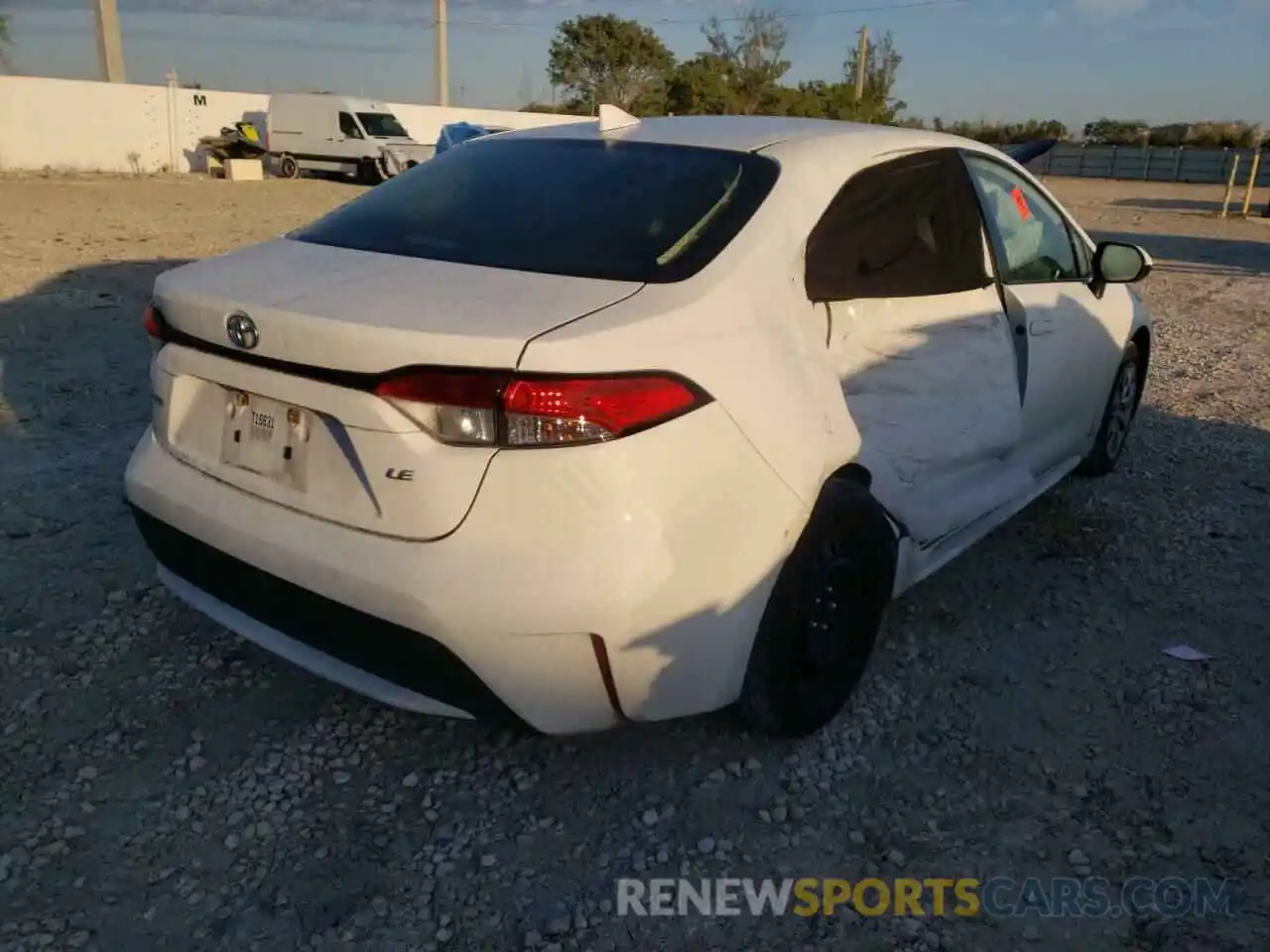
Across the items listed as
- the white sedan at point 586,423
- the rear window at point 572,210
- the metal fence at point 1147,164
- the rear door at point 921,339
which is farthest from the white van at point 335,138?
the metal fence at point 1147,164

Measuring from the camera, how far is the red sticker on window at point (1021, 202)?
12.4ft

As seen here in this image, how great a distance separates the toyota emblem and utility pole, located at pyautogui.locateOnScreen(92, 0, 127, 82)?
42.9 m

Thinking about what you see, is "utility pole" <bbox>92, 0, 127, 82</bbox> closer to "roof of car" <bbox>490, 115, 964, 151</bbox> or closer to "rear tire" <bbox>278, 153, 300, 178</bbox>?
"rear tire" <bbox>278, 153, 300, 178</bbox>

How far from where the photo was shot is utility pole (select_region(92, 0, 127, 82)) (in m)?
37.8

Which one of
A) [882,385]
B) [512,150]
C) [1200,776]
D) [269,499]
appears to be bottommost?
[1200,776]

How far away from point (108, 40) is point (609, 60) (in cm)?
2280

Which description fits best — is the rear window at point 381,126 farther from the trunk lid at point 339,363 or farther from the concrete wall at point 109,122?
the trunk lid at point 339,363

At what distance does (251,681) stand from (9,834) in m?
0.74

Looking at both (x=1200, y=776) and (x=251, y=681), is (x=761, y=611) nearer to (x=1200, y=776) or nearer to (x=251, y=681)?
(x=1200, y=776)

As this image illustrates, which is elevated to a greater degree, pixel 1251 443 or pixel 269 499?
pixel 269 499

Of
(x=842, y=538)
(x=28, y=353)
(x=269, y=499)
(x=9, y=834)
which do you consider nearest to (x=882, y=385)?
(x=842, y=538)

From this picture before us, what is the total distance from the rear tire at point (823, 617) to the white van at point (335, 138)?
2550cm

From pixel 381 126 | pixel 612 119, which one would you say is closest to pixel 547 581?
pixel 612 119

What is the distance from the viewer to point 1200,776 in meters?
2.68
